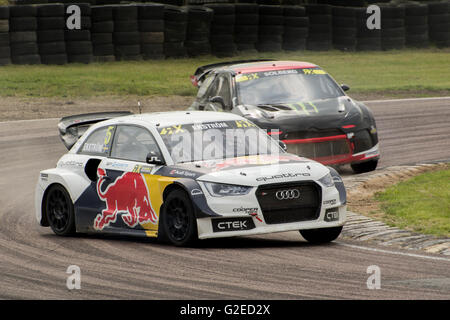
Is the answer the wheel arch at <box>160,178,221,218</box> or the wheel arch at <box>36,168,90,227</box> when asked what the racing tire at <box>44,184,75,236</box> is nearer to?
the wheel arch at <box>36,168,90,227</box>

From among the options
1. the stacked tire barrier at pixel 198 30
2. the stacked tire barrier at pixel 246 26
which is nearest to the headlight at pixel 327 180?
the stacked tire barrier at pixel 198 30

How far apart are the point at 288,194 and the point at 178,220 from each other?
1079 mm

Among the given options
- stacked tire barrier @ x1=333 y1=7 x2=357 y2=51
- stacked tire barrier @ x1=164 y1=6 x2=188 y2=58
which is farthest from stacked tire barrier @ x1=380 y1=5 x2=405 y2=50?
stacked tire barrier @ x1=164 y1=6 x2=188 y2=58

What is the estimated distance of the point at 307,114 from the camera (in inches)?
589

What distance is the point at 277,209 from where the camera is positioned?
9852mm

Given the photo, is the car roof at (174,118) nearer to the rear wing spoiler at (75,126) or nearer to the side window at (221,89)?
the rear wing spoiler at (75,126)

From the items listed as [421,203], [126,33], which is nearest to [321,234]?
[421,203]

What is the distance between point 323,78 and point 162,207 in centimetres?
651

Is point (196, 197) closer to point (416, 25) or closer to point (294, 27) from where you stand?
point (294, 27)

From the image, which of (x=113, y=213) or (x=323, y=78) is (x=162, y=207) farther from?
(x=323, y=78)

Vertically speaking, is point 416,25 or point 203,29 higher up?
point 203,29

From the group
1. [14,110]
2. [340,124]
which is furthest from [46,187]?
[14,110]

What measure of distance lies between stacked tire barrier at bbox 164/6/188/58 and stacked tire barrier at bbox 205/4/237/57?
101 cm

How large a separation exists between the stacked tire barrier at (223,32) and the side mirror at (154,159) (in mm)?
21820
